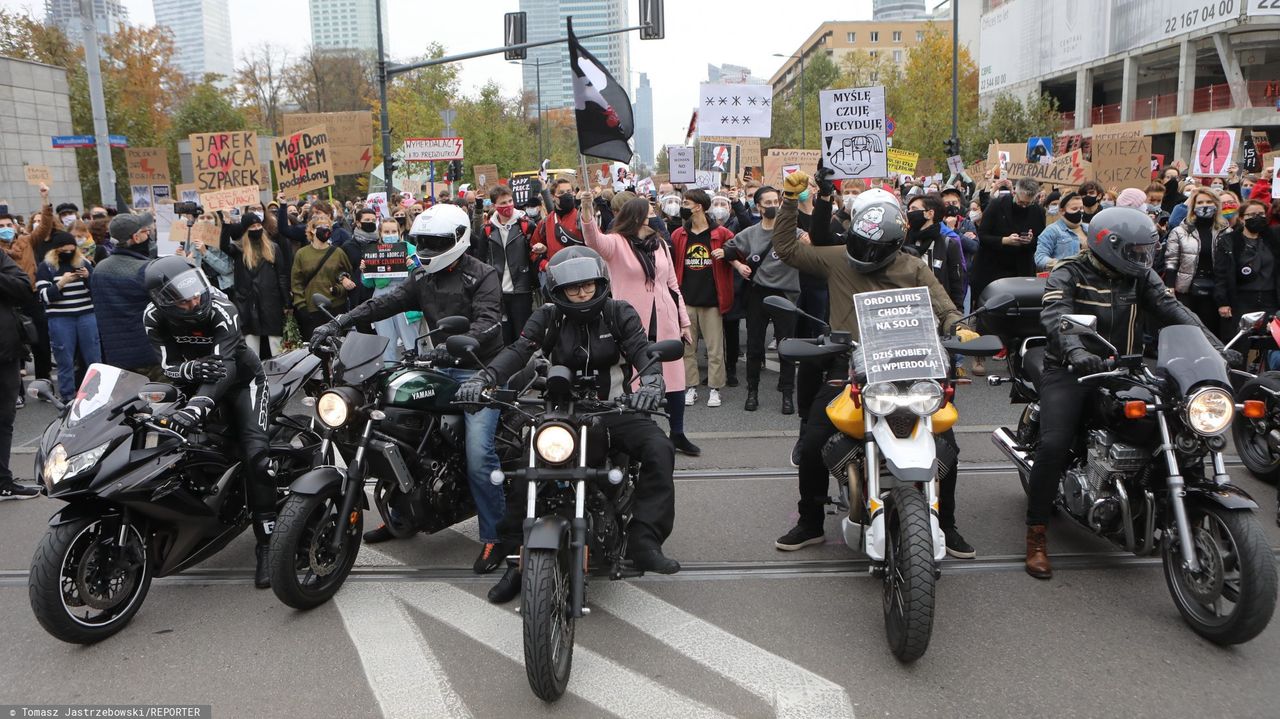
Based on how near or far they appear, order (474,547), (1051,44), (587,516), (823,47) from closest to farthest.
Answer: (587,516), (474,547), (1051,44), (823,47)

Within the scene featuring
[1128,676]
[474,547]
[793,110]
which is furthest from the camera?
[793,110]

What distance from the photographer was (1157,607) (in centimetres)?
460

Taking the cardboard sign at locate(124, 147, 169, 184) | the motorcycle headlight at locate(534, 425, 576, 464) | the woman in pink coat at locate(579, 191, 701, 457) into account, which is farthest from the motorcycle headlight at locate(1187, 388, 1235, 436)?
the cardboard sign at locate(124, 147, 169, 184)

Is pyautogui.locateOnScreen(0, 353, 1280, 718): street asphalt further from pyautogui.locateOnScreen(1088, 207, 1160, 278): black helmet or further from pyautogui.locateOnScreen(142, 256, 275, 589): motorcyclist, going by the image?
pyautogui.locateOnScreen(1088, 207, 1160, 278): black helmet

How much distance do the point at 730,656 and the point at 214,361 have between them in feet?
9.71

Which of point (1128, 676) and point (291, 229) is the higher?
point (291, 229)

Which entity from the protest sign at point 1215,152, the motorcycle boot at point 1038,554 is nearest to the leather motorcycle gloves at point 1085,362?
the motorcycle boot at point 1038,554

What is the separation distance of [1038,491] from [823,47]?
115985mm

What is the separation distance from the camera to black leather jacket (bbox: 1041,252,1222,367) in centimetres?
505

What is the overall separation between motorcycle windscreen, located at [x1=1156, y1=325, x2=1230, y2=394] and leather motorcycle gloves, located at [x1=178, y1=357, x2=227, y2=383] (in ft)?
14.9

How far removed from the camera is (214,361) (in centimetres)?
495

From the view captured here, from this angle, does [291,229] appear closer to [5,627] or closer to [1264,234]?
[5,627]

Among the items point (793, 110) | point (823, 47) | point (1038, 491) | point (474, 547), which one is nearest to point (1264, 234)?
point (1038, 491)

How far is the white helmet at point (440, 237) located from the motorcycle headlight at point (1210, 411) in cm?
377
